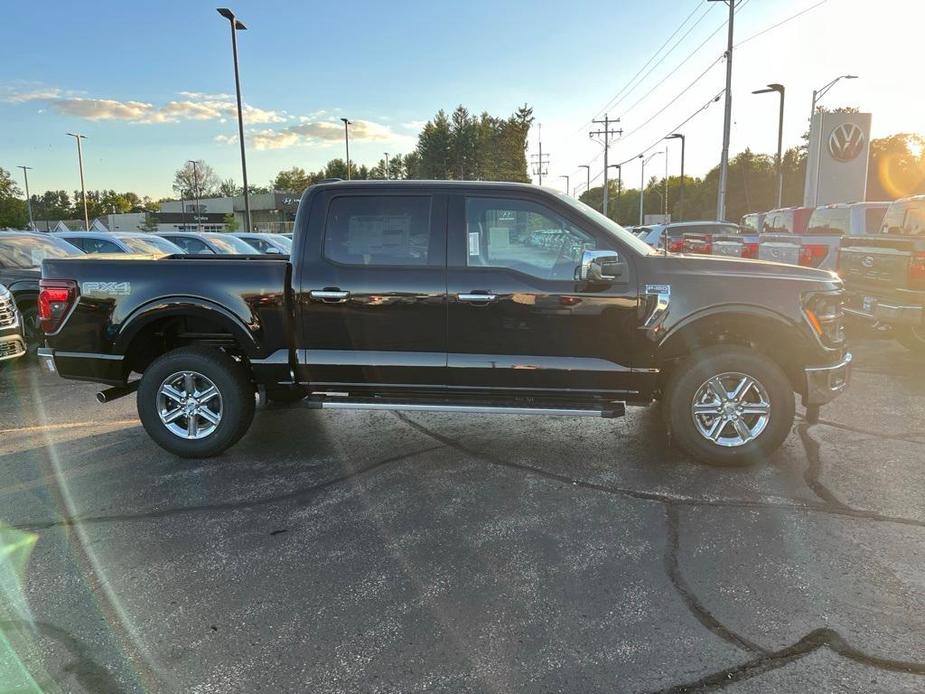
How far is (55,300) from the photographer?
4.71m

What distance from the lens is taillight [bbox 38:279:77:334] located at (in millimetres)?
4699

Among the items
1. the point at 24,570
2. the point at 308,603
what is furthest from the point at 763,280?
the point at 24,570

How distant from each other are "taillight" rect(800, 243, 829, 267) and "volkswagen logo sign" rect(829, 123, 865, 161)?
50.5ft

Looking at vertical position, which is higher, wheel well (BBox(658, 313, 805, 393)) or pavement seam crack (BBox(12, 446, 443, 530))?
wheel well (BBox(658, 313, 805, 393))

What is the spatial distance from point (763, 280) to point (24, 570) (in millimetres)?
4836

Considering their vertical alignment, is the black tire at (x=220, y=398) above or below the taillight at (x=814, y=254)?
below

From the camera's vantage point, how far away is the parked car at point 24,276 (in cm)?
862

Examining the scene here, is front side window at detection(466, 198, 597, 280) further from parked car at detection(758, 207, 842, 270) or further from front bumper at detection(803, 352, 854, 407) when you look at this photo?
parked car at detection(758, 207, 842, 270)

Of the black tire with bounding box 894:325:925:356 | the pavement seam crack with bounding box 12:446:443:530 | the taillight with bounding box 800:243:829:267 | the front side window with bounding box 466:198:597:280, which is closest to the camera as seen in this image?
the pavement seam crack with bounding box 12:446:443:530

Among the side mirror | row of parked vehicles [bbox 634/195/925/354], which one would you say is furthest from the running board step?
row of parked vehicles [bbox 634/195/925/354]

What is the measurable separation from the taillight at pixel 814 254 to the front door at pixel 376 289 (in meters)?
7.69

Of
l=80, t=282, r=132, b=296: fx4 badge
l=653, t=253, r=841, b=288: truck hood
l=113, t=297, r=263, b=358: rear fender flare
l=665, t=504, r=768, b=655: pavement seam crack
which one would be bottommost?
l=665, t=504, r=768, b=655: pavement seam crack

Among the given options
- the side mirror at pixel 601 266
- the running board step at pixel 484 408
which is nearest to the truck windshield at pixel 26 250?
the running board step at pixel 484 408

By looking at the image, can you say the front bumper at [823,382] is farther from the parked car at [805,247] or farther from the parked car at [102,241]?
the parked car at [102,241]
